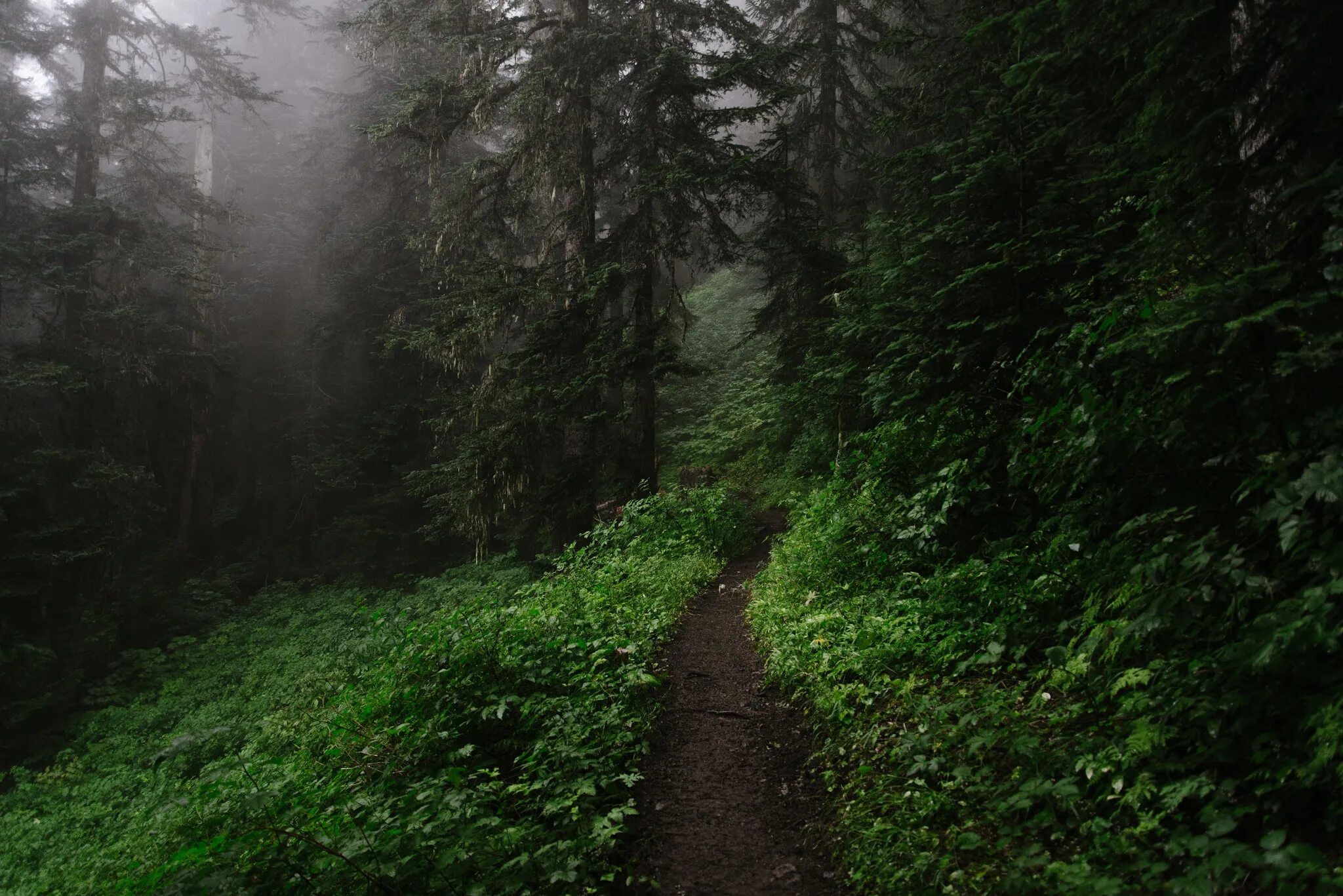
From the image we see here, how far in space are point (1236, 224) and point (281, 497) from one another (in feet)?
79.5

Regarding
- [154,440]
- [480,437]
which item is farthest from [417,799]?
[154,440]

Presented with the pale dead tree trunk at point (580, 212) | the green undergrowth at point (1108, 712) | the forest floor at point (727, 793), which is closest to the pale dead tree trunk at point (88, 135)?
the pale dead tree trunk at point (580, 212)

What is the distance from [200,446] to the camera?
65.2ft

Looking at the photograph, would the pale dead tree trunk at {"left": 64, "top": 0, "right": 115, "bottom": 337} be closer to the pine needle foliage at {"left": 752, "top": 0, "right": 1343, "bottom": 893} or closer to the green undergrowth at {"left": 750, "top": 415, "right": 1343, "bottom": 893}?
the pine needle foliage at {"left": 752, "top": 0, "right": 1343, "bottom": 893}

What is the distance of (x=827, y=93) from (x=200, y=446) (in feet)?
66.1

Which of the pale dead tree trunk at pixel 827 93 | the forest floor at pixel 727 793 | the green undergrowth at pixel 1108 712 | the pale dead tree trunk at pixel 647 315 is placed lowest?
the forest floor at pixel 727 793

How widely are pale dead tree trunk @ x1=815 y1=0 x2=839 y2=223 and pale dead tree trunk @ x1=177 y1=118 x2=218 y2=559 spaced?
54.3ft

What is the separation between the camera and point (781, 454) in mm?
15906

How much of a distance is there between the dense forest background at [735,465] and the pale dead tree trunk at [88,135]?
0.12 metres

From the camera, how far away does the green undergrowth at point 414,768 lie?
3381 mm

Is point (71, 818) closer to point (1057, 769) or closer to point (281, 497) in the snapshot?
point (1057, 769)

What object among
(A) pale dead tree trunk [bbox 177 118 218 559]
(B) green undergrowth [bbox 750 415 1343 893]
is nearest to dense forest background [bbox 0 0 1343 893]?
(B) green undergrowth [bbox 750 415 1343 893]

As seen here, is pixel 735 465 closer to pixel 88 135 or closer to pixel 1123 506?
pixel 1123 506

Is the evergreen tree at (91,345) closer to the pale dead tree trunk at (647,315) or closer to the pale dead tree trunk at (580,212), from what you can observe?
the pale dead tree trunk at (580,212)
